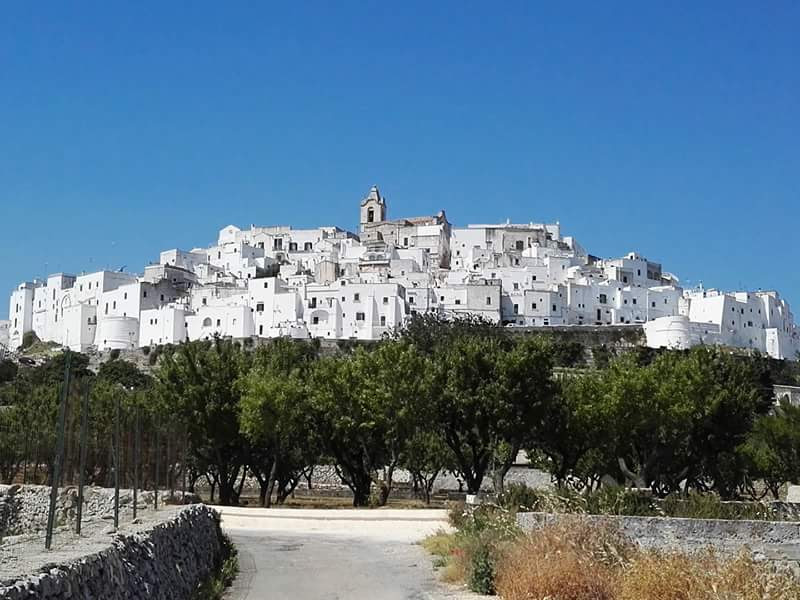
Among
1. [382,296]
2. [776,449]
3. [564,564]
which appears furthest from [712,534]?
[382,296]

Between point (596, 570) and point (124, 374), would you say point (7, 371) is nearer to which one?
point (124, 374)

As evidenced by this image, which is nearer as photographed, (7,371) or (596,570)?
(596,570)

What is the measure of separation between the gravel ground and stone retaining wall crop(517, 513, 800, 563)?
591cm

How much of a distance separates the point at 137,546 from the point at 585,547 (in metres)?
5.85

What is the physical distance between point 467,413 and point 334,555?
44.5 feet

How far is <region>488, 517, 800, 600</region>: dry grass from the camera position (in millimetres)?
10633

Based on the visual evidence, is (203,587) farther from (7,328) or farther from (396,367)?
(7,328)

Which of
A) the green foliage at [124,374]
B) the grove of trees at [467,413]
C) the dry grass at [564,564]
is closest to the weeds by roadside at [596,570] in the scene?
the dry grass at [564,564]

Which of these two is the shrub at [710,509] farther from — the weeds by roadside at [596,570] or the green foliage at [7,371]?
the green foliage at [7,371]

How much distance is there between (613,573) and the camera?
12055mm

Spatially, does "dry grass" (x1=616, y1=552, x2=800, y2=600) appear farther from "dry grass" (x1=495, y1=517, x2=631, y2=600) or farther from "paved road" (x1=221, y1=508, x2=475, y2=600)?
"paved road" (x1=221, y1=508, x2=475, y2=600)

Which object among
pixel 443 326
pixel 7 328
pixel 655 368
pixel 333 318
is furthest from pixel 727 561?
pixel 7 328

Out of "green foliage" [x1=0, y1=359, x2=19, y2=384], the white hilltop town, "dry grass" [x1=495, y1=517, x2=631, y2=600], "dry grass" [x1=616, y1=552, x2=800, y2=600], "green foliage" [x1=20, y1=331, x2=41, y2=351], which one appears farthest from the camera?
"green foliage" [x1=20, y1=331, x2=41, y2=351]

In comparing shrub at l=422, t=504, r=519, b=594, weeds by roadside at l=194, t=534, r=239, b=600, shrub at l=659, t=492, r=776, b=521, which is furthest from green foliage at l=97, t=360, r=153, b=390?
shrub at l=659, t=492, r=776, b=521
